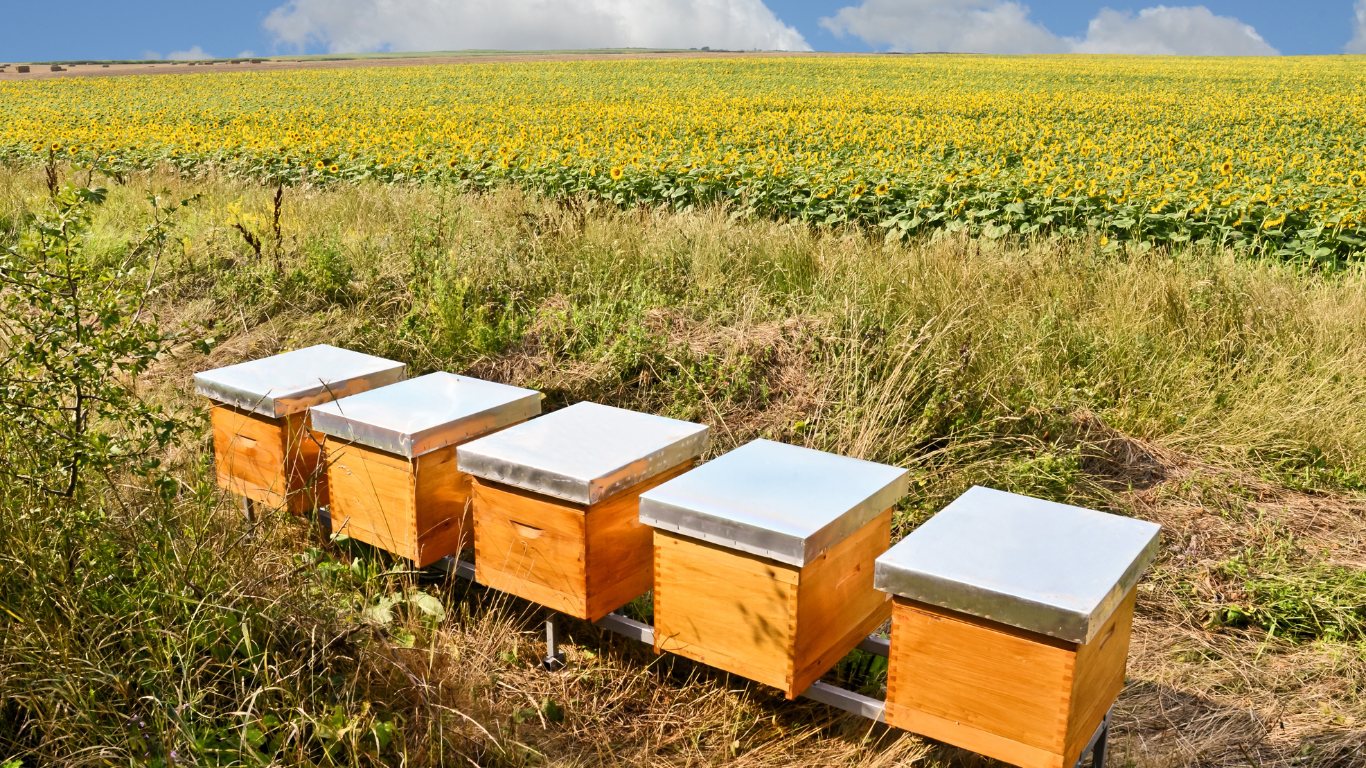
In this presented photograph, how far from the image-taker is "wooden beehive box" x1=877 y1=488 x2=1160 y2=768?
1924mm

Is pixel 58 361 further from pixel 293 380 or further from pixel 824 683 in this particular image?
pixel 824 683

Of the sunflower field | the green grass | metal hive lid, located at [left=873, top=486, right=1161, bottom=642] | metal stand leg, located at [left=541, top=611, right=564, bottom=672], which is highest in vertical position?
the sunflower field

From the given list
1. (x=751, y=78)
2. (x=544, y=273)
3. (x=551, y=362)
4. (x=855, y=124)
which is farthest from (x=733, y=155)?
(x=751, y=78)

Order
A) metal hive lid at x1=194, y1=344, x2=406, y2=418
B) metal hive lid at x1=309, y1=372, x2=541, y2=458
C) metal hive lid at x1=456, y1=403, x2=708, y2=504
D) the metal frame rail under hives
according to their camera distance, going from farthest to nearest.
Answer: metal hive lid at x1=194, y1=344, x2=406, y2=418, metal hive lid at x1=309, y1=372, x2=541, y2=458, metal hive lid at x1=456, y1=403, x2=708, y2=504, the metal frame rail under hives

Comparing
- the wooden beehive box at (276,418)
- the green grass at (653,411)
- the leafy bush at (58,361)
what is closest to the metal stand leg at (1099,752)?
the green grass at (653,411)

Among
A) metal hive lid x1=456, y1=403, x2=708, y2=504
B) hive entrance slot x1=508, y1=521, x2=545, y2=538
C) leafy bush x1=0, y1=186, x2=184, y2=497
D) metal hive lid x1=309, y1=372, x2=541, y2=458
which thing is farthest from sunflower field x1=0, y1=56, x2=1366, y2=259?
hive entrance slot x1=508, y1=521, x2=545, y2=538

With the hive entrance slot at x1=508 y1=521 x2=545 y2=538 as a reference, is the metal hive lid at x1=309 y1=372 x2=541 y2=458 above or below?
above

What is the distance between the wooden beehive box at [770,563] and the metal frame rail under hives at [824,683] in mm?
66

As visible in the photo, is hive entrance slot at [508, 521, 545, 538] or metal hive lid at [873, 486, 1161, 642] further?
hive entrance slot at [508, 521, 545, 538]

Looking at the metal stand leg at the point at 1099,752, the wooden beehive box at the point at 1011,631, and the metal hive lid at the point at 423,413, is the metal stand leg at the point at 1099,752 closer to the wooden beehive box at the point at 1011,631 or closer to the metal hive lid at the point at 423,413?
the wooden beehive box at the point at 1011,631

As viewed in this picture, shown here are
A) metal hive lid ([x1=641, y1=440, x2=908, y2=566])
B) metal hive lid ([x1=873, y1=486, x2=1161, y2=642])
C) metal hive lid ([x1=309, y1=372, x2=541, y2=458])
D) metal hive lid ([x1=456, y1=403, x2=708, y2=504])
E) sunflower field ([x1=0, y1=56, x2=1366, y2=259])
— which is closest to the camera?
metal hive lid ([x1=873, y1=486, x2=1161, y2=642])

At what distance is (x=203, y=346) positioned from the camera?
3293 millimetres

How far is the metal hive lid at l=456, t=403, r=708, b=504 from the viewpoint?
8.17 ft

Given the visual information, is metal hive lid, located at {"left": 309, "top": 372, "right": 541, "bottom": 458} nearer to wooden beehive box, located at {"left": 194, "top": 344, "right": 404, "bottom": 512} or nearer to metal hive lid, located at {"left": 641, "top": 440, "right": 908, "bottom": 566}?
wooden beehive box, located at {"left": 194, "top": 344, "right": 404, "bottom": 512}
